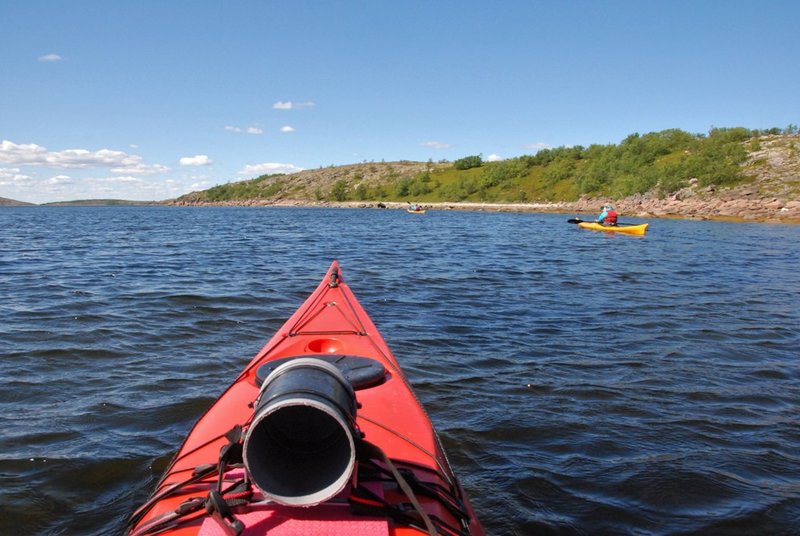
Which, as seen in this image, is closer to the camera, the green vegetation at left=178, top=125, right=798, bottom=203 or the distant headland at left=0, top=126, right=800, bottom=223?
the distant headland at left=0, top=126, right=800, bottom=223

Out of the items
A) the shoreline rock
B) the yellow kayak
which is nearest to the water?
the yellow kayak

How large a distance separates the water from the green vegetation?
2340 inches

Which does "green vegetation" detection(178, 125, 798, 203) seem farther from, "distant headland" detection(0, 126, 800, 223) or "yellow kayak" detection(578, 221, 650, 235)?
"yellow kayak" detection(578, 221, 650, 235)

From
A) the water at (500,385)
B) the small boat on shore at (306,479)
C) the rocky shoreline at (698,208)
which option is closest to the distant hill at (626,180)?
the rocky shoreline at (698,208)

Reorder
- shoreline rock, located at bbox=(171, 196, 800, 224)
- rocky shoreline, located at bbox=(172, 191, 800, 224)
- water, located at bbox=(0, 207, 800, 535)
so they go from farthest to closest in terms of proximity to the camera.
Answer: rocky shoreline, located at bbox=(172, 191, 800, 224) < shoreline rock, located at bbox=(171, 196, 800, 224) < water, located at bbox=(0, 207, 800, 535)

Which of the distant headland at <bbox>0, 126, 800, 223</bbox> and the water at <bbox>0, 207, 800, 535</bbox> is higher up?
the distant headland at <bbox>0, 126, 800, 223</bbox>

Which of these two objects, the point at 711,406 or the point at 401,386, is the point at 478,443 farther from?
the point at 711,406

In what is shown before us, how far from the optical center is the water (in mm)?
3895

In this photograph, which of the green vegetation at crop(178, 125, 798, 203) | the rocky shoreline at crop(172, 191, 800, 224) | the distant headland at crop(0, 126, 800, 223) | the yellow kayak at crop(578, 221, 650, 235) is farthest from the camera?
the green vegetation at crop(178, 125, 798, 203)

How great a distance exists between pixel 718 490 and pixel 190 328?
7192 mm

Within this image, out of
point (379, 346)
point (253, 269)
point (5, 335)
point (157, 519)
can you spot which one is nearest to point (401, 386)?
point (379, 346)

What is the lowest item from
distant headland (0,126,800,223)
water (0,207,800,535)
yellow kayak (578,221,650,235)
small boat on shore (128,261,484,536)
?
water (0,207,800,535)

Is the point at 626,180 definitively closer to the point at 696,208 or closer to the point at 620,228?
the point at 696,208

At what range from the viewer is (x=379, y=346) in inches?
183
